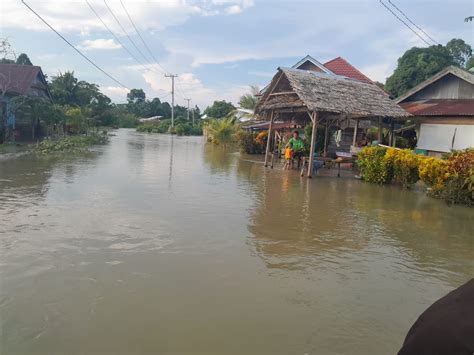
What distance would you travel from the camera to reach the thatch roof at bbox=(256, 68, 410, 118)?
47.8 ft

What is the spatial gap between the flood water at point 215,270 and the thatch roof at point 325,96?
17.4 ft

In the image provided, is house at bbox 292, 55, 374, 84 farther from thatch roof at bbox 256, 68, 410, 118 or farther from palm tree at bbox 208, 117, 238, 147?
thatch roof at bbox 256, 68, 410, 118

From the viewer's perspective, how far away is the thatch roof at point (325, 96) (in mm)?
14580

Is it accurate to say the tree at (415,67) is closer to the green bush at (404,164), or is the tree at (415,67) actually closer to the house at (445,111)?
the house at (445,111)

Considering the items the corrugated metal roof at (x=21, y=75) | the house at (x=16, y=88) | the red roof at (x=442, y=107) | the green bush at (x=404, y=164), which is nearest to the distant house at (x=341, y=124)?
the red roof at (x=442, y=107)

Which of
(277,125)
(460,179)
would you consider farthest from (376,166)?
(277,125)

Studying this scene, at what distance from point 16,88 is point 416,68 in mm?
27174

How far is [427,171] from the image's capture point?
11.4 metres

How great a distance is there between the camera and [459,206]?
1040cm

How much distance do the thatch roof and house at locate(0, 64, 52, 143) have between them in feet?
45.4

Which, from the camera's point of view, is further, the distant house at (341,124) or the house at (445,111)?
the distant house at (341,124)

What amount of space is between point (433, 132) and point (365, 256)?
12741 millimetres

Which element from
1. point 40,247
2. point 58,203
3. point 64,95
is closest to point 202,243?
point 40,247

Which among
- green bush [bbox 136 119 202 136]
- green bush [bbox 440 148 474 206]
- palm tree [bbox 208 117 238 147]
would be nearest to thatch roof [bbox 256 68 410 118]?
green bush [bbox 440 148 474 206]
